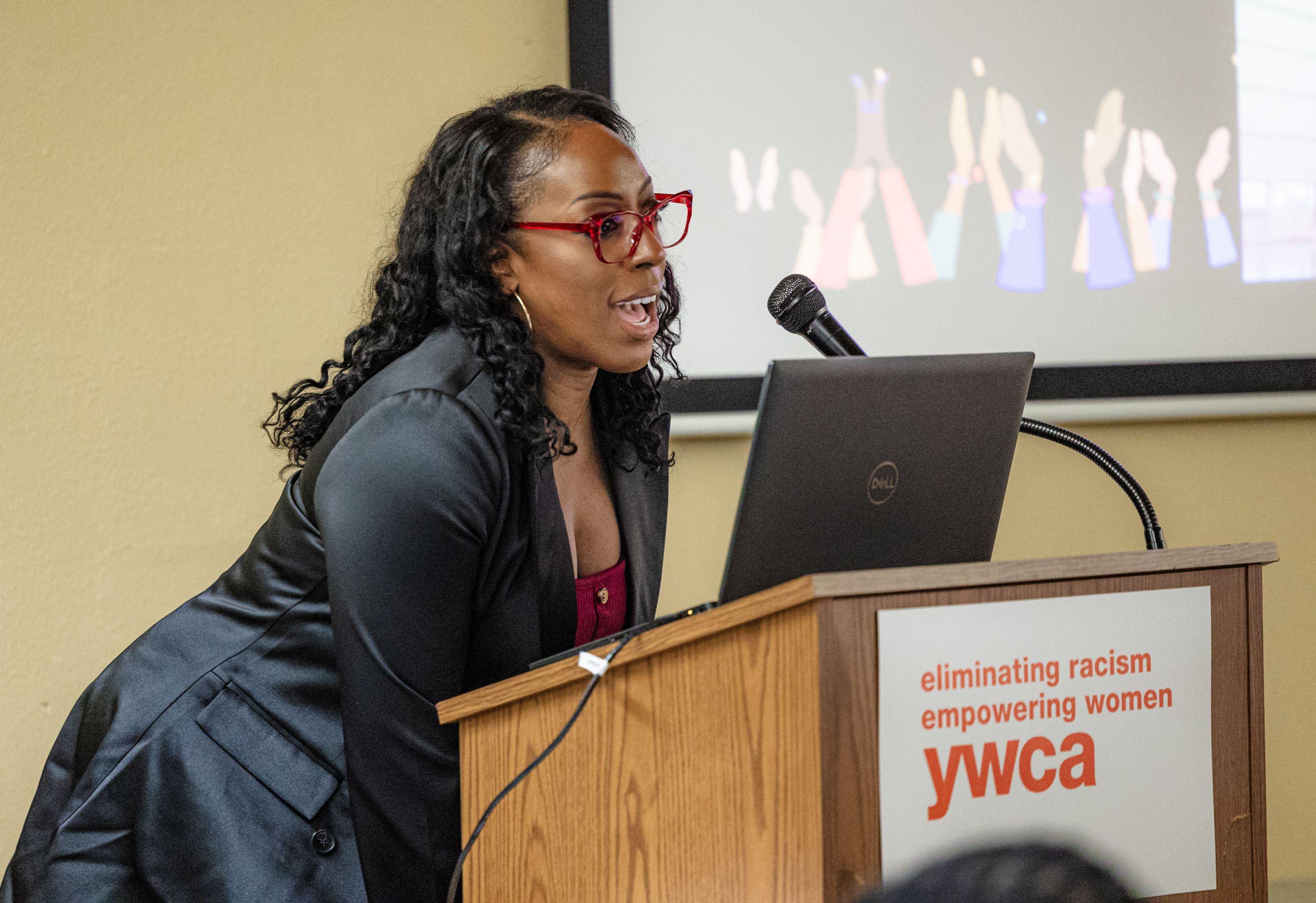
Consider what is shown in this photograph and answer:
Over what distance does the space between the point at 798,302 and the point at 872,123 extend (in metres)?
1.03

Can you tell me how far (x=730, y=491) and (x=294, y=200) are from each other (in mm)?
927

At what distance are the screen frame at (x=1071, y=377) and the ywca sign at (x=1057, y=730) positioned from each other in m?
1.19

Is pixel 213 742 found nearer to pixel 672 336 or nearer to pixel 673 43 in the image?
pixel 672 336

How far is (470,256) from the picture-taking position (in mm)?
1217

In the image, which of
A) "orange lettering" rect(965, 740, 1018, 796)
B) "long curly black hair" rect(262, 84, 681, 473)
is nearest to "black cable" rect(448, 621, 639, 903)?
"orange lettering" rect(965, 740, 1018, 796)

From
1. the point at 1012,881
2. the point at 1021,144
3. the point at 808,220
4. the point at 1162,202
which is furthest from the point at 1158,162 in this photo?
the point at 1012,881

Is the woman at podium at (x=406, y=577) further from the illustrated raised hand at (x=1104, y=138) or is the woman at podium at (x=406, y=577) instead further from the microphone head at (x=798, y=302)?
the illustrated raised hand at (x=1104, y=138)

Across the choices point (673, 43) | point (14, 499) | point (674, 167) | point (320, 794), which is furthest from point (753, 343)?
point (14, 499)

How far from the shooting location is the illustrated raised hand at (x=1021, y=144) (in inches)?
77.8

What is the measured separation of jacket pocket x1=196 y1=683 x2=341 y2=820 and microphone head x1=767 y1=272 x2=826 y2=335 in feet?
2.06

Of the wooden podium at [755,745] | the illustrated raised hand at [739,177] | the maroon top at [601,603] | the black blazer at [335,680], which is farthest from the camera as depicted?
the illustrated raised hand at [739,177]

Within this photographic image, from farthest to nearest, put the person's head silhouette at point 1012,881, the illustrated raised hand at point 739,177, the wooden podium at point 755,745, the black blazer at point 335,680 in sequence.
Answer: the illustrated raised hand at point 739,177, the black blazer at point 335,680, the wooden podium at point 755,745, the person's head silhouette at point 1012,881

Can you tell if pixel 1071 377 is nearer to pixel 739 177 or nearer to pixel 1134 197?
pixel 1134 197

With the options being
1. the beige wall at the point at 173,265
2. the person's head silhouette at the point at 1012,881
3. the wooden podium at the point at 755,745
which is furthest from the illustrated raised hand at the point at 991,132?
the person's head silhouette at the point at 1012,881
